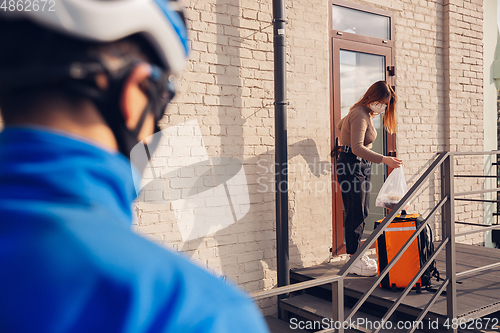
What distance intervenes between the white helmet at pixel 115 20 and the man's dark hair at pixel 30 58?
0.01 meters

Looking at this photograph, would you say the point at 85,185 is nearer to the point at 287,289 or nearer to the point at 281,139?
the point at 287,289

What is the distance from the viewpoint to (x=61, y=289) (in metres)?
0.32

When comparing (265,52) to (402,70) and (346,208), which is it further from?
(402,70)

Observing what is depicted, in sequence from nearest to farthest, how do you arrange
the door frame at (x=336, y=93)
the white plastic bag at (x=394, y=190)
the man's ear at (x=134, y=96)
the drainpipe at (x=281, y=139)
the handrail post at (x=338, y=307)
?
the man's ear at (x=134, y=96) < the handrail post at (x=338, y=307) < the white plastic bag at (x=394, y=190) < the drainpipe at (x=281, y=139) < the door frame at (x=336, y=93)

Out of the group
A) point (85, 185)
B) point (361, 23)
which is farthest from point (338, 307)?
point (361, 23)

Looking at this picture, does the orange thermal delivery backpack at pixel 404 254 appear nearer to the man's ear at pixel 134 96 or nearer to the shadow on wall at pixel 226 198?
the shadow on wall at pixel 226 198

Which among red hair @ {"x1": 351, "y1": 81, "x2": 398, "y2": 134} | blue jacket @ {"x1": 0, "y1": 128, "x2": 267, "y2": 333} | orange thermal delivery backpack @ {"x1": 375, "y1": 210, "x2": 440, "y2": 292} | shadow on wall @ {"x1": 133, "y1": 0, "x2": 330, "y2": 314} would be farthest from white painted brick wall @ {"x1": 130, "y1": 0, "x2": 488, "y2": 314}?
blue jacket @ {"x1": 0, "y1": 128, "x2": 267, "y2": 333}

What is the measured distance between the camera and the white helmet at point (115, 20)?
1.33 ft

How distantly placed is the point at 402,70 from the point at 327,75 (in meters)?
1.26

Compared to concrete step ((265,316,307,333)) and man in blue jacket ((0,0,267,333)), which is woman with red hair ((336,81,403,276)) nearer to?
concrete step ((265,316,307,333))

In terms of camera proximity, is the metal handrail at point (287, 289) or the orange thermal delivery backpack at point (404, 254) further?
the orange thermal delivery backpack at point (404, 254)

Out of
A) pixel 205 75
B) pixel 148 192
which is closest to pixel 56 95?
pixel 148 192

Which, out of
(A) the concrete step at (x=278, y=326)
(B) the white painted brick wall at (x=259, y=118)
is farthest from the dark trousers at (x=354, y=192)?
(A) the concrete step at (x=278, y=326)

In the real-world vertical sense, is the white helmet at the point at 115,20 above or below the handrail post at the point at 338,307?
above
